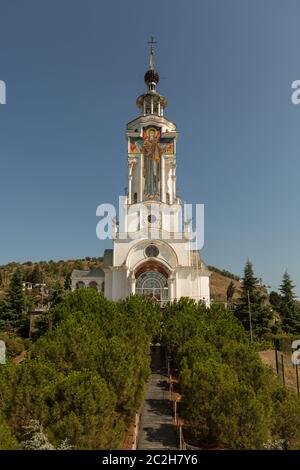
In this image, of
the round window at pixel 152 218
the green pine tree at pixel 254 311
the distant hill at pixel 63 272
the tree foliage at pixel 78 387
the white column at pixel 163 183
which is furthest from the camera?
the distant hill at pixel 63 272

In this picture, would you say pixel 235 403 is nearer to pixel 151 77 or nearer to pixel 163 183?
pixel 163 183

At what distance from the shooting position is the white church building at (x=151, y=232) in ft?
120

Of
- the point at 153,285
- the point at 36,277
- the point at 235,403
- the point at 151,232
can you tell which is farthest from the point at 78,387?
the point at 36,277

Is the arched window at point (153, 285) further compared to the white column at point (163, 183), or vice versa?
the white column at point (163, 183)

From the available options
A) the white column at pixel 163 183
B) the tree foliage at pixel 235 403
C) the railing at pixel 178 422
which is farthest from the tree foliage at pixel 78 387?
the white column at pixel 163 183

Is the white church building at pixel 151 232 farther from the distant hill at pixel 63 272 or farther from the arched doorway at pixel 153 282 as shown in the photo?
the distant hill at pixel 63 272

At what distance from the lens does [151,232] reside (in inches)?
1468

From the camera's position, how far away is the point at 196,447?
14680mm

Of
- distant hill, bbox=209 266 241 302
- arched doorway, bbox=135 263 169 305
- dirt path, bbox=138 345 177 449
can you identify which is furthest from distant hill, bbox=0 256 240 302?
dirt path, bbox=138 345 177 449

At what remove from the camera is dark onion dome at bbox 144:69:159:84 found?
4794 cm

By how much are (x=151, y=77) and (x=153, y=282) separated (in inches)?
1040

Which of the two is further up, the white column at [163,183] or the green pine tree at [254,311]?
the white column at [163,183]

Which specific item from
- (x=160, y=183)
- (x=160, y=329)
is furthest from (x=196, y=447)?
(x=160, y=183)
